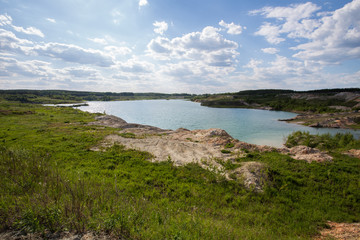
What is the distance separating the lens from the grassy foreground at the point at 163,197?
4711 millimetres

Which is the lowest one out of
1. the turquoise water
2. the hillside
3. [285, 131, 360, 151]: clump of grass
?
the turquoise water

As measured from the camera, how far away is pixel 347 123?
1729 inches

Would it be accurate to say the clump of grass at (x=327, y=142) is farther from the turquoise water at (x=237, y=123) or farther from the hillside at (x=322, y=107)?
the hillside at (x=322, y=107)

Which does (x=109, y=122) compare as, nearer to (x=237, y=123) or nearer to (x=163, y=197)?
(x=163, y=197)

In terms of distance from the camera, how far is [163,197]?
26.8 feet

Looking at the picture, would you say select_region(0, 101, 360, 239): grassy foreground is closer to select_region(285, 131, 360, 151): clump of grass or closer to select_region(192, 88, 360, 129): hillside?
select_region(285, 131, 360, 151): clump of grass

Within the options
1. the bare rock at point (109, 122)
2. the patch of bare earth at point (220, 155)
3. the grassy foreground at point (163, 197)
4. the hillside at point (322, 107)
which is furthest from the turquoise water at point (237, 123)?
the grassy foreground at point (163, 197)

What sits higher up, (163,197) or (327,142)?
(327,142)

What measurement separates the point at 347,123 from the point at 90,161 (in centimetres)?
6111

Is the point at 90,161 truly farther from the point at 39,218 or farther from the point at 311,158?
the point at 311,158

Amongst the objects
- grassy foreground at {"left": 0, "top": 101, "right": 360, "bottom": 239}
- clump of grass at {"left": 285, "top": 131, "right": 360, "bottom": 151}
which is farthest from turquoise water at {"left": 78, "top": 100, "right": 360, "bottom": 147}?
grassy foreground at {"left": 0, "top": 101, "right": 360, "bottom": 239}

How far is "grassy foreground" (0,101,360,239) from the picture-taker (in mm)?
4711

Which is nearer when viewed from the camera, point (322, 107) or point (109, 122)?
point (109, 122)

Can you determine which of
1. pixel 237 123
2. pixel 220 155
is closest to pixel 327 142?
pixel 220 155
